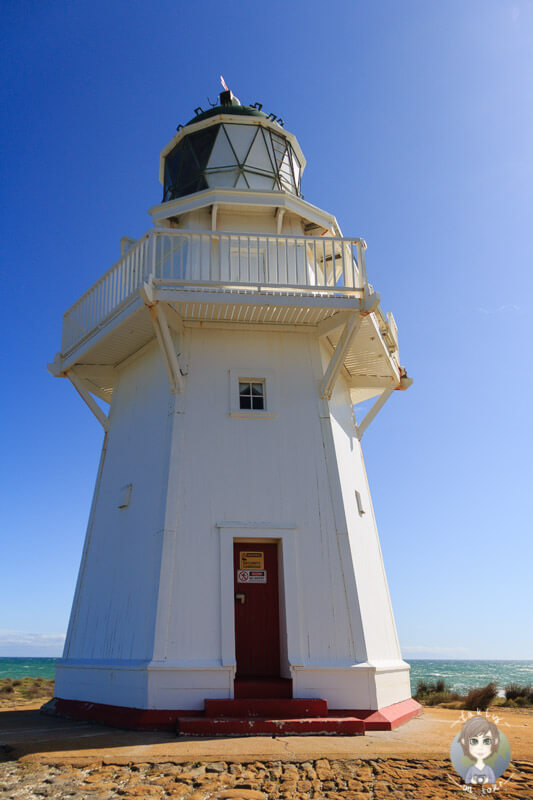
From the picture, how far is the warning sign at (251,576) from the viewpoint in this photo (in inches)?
386

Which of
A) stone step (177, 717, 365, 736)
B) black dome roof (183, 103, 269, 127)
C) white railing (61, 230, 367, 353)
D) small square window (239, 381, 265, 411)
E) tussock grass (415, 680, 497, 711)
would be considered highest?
black dome roof (183, 103, 269, 127)

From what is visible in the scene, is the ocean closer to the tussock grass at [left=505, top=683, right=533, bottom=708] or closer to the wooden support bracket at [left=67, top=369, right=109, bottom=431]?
the tussock grass at [left=505, top=683, right=533, bottom=708]

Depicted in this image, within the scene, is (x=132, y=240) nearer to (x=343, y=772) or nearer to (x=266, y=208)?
(x=266, y=208)

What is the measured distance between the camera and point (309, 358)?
11242mm

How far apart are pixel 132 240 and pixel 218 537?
689 cm

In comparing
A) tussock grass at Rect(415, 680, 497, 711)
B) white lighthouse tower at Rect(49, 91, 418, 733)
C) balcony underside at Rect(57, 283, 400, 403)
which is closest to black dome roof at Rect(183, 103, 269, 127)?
white lighthouse tower at Rect(49, 91, 418, 733)

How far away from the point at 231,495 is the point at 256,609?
177cm

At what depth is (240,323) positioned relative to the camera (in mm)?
11133

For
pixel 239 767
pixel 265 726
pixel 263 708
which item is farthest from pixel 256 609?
pixel 239 767

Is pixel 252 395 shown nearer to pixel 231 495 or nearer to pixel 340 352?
pixel 340 352

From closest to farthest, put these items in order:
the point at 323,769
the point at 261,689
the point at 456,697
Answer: the point at 323,769, the point at 261,689, the point at 456,697

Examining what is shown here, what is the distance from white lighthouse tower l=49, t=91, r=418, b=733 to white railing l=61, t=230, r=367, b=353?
0.18 feet

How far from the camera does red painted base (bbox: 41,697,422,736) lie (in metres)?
7.77

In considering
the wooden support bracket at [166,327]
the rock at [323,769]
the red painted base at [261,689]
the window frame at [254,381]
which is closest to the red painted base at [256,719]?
the red painted base at [261,689]
